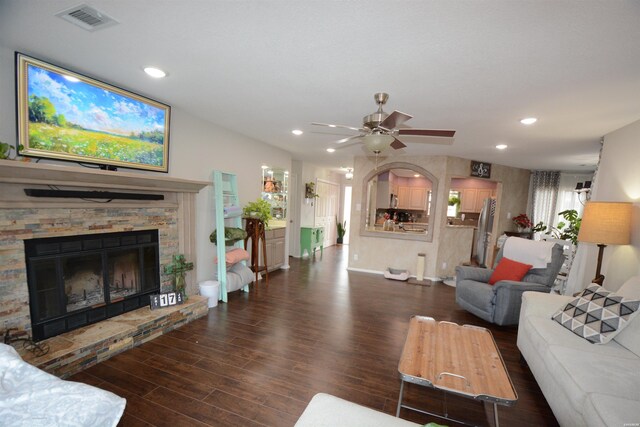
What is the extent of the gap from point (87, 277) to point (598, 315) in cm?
443

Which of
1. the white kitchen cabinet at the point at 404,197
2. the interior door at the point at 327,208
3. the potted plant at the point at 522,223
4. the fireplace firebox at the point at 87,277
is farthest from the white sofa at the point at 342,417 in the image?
the potted plant at the point at 522,223

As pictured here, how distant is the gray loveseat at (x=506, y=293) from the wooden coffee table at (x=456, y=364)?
1147mm

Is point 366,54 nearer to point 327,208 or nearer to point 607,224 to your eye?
point 607,224

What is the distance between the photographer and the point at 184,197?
348 cm

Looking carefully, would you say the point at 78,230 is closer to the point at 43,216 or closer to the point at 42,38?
the point at 43,216

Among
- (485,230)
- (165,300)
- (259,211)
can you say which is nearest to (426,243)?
(485,230)

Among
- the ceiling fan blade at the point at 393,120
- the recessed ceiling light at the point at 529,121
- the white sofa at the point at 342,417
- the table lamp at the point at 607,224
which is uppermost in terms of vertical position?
the recessed ceiling light at the point at 529,121

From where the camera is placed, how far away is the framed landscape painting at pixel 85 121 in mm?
2059

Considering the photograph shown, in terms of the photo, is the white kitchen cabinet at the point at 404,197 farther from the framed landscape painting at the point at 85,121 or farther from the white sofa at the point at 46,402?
the white sofa at the point at 46,402

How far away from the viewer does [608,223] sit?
2.78 m

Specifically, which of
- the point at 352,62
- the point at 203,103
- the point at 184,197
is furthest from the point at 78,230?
the point at 352,62

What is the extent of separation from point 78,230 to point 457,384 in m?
3.27

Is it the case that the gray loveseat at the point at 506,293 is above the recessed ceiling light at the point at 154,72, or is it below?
below

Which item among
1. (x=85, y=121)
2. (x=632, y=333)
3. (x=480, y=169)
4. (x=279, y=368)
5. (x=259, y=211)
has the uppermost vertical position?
(x=480, y=169)
